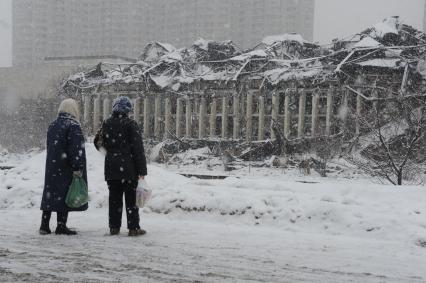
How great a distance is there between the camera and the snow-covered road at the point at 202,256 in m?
4.00

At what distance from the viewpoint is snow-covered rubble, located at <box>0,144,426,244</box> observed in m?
6.10

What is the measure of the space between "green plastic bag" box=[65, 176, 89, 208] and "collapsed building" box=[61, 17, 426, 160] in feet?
28.8

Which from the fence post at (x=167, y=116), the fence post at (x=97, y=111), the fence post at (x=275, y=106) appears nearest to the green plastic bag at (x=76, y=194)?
the fence post at (x=275, y=106)

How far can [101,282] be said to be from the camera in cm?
371

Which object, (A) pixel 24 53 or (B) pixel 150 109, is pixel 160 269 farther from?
(A) pixel 24 53

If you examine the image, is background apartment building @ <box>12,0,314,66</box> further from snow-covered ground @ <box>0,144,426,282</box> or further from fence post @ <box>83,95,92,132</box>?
snow-covered ground @ <box>0,144,426,282</box>

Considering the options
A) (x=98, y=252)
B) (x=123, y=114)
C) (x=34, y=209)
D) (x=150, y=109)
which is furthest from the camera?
(x=150, y=109)

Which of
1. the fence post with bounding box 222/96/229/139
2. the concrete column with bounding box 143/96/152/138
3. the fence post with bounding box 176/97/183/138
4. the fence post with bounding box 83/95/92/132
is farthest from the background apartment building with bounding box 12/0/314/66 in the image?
the fence post with bounding box 222/96/229/139

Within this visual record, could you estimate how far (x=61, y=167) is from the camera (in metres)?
5.81

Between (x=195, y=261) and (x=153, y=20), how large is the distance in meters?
96.3

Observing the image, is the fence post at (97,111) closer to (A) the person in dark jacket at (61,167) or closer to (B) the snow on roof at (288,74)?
(B) the snow on roof at (288,74)

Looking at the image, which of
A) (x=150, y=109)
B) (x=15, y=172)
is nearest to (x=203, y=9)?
(x=150, y=109)

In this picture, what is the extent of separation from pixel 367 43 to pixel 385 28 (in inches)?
43.4

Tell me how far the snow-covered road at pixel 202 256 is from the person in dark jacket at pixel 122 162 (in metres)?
0.25
